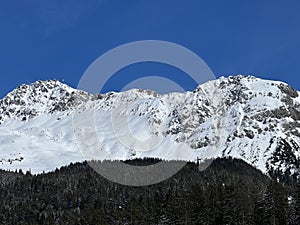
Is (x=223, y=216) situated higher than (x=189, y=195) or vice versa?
(x=189, y=195)

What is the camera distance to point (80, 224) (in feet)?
504

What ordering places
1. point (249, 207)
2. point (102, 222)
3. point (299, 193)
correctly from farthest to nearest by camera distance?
point (102, 222) → point (249, 207) → point (299, 193)

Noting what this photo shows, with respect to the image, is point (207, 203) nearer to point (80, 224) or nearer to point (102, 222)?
point (102, 222)

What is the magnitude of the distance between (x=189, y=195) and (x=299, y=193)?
28350 mm

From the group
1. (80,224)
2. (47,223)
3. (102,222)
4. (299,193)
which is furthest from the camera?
(47,223)

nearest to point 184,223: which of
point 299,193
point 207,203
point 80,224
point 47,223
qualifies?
point 207,203

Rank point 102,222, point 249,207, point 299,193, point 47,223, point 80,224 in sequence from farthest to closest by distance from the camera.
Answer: point 47,223, point 80,224, point 102,222, point 249,207, point 299,193

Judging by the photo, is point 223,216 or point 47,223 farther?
point 47,223

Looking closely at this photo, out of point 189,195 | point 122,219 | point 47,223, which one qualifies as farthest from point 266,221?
point 47,223

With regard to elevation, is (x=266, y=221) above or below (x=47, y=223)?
below

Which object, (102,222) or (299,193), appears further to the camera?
(102,222)

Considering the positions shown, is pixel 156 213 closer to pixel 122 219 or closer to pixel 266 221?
pixel 122 219

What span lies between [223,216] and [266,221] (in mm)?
8599

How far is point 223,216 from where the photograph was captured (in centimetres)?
12031
